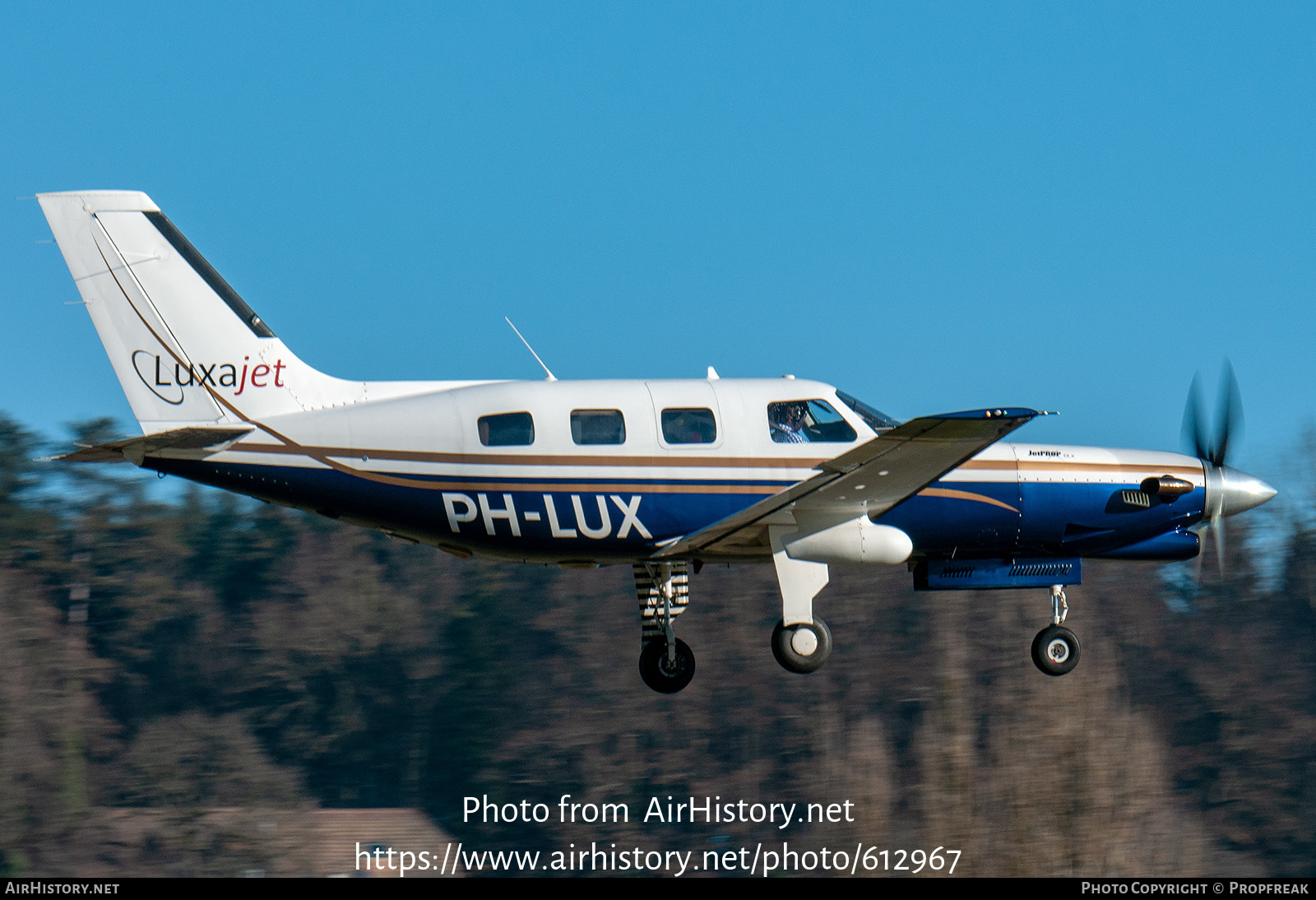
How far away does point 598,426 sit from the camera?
54.7 ft

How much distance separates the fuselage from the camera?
16578mm

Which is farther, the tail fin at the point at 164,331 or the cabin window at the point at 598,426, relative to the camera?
the tail fin at the point at 164,331

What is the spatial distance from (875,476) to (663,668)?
4215mm

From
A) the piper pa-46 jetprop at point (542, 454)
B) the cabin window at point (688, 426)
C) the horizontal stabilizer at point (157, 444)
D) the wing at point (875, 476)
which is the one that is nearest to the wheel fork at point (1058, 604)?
the piper pa-46 jetprop at point (542, 454)

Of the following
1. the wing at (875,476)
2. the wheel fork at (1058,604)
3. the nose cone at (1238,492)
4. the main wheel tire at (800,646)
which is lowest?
Result: the main wheel tire at (800,646)

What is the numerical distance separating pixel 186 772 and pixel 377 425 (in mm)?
45740

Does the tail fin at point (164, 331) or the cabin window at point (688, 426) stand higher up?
the tail fin at point (164, 331)

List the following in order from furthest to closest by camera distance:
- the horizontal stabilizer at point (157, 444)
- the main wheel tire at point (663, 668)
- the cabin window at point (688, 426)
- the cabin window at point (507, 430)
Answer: the main wheel tire at point (663, 668)
the cabin window at point (688, 426)
the cabin window at point (507, 430)
the horizontal stabilizer at point (157, 444)

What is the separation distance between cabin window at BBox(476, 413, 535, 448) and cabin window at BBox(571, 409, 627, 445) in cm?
51

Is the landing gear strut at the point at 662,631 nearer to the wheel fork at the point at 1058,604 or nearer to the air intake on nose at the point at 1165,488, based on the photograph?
the wheel fork at the point at 1058,604

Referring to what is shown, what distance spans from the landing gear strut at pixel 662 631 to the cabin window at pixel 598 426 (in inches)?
97.7

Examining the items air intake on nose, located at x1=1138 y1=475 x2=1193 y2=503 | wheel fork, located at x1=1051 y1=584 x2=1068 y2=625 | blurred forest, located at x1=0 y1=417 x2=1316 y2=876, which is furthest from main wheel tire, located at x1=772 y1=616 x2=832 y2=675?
blurred forest, located at x1=0 y1=417 x2=1316 y2=876

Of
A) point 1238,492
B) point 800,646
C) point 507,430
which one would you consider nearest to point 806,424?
point 800,646

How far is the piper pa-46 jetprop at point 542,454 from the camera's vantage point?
16578mm
